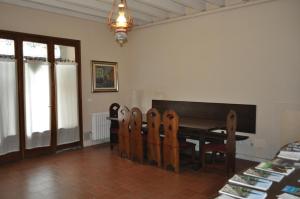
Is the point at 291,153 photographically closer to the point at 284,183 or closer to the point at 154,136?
the point at 284,183

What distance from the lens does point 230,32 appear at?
5125mm

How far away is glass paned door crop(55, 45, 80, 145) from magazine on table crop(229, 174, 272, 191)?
4.56m

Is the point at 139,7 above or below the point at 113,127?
above

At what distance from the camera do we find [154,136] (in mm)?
4598

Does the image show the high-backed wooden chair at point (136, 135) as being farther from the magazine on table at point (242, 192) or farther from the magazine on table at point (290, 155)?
the magazine on table at point (242, 192)

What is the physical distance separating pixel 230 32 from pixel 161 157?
2703mm

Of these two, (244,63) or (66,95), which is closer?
(244,63)

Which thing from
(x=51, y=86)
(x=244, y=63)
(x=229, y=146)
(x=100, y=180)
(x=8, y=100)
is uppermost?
(x=244, y=63)

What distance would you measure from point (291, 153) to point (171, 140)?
2.11 metres

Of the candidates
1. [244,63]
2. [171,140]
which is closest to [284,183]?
[171,140]

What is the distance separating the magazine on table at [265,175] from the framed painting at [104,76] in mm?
4851

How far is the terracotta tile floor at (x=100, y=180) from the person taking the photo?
11.6 ft

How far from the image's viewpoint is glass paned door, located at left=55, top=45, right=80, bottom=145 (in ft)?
18.5

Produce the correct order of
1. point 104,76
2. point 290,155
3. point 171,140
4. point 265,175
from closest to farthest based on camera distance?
point 265,175
point 290,155
point 171,140
point 104,76
